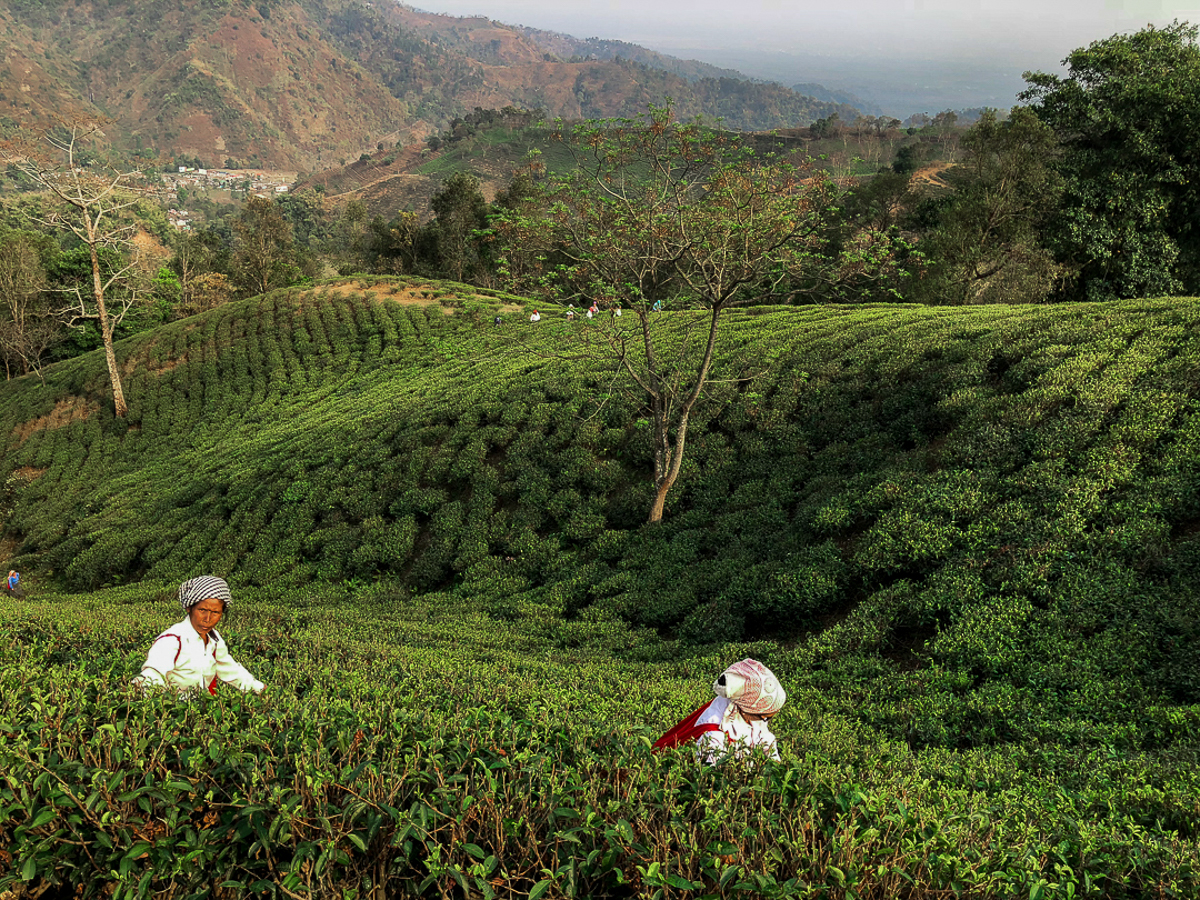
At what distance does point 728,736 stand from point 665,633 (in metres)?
5.60

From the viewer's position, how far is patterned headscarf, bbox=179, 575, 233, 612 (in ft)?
13.8

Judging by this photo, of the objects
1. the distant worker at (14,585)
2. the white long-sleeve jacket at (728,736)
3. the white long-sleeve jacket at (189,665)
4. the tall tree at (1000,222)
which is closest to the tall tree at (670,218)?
the white long-sleeve jacket at (728,736)

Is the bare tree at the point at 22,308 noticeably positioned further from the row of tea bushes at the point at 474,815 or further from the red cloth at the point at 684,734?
the red cloth at the point at 684,734

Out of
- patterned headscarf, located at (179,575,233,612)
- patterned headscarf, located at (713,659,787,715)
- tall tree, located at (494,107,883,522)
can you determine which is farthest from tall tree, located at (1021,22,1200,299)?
patterned headscarf, located at (179,575,233,612)

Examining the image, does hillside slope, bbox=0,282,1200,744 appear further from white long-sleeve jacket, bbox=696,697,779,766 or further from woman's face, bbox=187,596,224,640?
woman's face, bbox=187,596,224,640

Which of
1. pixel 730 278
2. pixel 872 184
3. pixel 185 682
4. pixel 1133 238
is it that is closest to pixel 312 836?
pixel 185 682

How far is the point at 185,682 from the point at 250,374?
28.4 m

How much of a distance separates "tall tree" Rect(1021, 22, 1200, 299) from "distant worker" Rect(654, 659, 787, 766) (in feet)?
74.9

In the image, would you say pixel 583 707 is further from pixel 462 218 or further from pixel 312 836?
pixel 462 218

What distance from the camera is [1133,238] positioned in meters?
19.3

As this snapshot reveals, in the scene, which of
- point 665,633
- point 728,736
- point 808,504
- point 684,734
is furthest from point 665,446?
point 728,736

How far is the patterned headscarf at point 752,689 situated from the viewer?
3828 mm

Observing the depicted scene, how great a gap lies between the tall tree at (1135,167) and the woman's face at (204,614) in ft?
82.1

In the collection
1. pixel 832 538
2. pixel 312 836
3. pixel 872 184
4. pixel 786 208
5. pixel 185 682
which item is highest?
pixel 872 184
